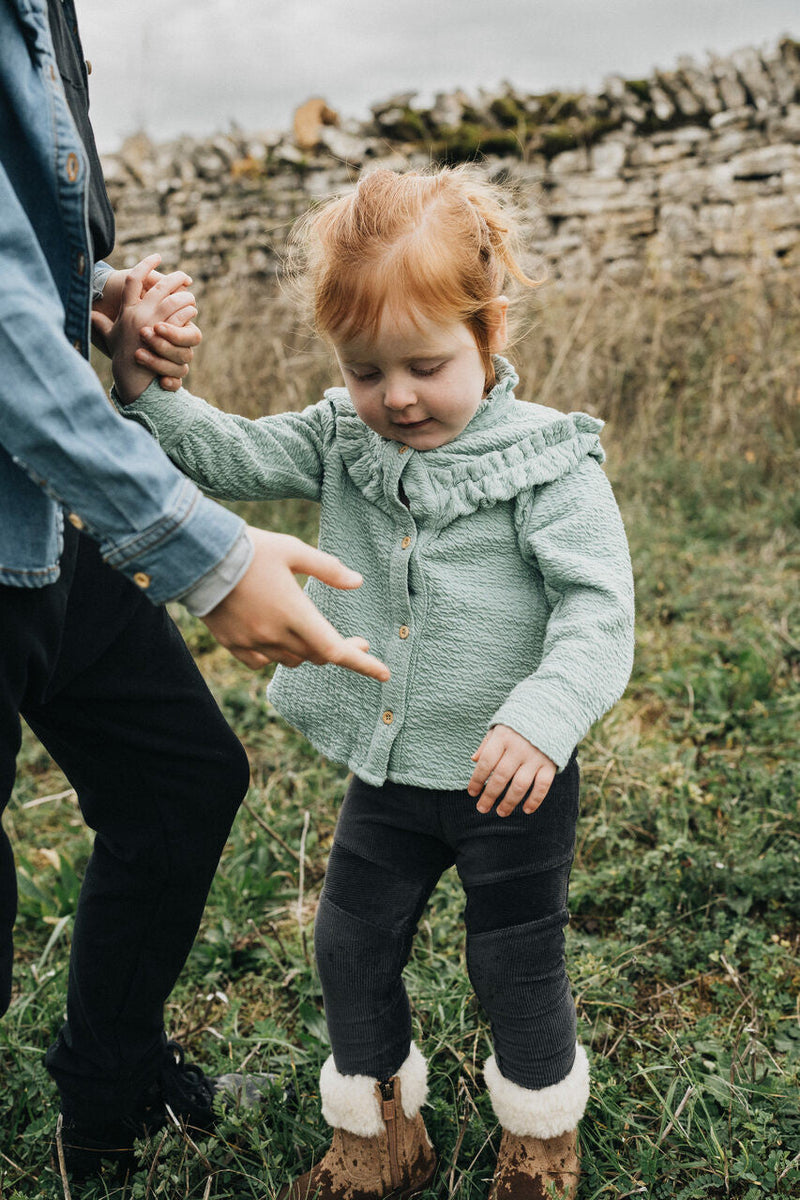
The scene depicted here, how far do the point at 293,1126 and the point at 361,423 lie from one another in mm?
1302

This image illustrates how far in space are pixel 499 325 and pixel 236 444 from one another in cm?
48

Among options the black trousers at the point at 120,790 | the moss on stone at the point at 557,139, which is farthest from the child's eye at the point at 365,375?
the moss on stone at the point at 557,139

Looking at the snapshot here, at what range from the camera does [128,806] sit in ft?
5.27

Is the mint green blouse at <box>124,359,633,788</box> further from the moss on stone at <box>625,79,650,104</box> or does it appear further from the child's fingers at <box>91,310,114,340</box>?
the moss on stone at <box>625,79,650,104</box>

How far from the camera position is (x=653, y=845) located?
2.56m

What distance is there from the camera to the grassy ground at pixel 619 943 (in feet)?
5.67

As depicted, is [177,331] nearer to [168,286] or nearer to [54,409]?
[168,286]

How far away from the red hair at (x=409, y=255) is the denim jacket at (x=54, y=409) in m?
0.42

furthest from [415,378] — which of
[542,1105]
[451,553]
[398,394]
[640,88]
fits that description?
[640,88]

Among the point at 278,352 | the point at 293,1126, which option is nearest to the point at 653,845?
the point at 293,1126

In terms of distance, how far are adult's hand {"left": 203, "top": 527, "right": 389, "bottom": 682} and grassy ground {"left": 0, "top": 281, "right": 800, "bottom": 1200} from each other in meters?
1.03

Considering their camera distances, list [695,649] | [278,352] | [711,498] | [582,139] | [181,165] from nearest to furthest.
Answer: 1. [695,649]
2. [711,498]
3. [278,352]
4. [582,139]
5. [181,165]

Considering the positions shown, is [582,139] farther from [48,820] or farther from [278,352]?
[48,820]

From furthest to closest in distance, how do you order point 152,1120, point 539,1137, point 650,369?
1. point 650,369
2. point 152,1120
3. point 539,1137
